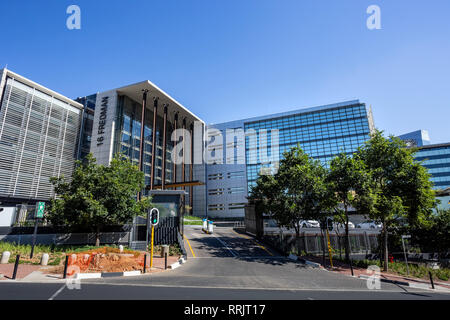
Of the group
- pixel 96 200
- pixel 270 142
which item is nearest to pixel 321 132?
pixel 270 142

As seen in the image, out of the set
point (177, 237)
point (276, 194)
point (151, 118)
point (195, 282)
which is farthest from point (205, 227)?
point (151, 118)

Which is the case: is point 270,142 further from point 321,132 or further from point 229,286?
point 229,286

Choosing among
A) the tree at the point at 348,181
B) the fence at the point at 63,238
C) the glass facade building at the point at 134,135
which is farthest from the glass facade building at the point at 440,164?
the fence at the point at 63,238

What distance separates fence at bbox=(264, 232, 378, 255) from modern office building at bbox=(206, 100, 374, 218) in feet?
136

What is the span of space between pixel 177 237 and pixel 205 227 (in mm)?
15080

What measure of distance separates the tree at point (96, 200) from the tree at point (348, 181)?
15.2 meters

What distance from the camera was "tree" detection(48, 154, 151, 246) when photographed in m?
17.2

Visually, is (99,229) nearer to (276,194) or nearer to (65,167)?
(276,194)

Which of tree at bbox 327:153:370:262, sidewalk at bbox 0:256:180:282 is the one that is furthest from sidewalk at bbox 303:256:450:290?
sidewalk at bbox 0:256:180:282

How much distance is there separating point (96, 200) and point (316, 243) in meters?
18.9

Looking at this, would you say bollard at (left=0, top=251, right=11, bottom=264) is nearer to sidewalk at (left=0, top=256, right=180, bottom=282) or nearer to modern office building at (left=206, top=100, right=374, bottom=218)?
sidewalk at (left=0, top=256, right=180, bottom=282)

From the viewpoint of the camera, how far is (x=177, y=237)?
2133cm

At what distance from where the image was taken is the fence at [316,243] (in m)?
21.1

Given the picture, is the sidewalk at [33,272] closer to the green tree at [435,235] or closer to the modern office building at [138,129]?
the green tree at [435,235]
